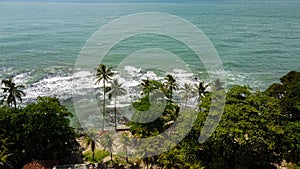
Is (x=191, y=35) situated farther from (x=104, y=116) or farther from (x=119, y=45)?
(x=104, y=116)

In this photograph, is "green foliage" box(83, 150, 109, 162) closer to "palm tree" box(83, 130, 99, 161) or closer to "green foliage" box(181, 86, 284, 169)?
"palm tree" box(83, 130, 99, 161)

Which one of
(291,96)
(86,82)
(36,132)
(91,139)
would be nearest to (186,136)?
(91,139)

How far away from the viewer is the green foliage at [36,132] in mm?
34594

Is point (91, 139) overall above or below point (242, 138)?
below

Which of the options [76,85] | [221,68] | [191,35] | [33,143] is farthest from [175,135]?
[191,35]

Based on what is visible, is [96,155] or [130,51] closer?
[96,155]

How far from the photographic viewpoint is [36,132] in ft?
113

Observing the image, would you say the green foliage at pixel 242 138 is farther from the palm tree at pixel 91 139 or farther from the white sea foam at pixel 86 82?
the white sea foam at pixel 86 82

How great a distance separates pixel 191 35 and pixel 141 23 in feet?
95.9

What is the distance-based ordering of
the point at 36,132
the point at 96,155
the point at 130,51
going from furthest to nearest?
the point at 130,51
the point at 96,155
the point at 36,132

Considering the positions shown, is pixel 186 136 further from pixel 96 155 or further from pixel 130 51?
pixel 130 51

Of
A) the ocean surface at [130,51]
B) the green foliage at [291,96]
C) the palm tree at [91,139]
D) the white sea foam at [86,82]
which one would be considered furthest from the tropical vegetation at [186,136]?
the ocean surface at [130,51]

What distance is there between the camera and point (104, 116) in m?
49.6

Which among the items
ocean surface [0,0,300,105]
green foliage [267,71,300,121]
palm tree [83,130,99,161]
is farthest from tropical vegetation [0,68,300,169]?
ocean surface [0,0,300,105]
